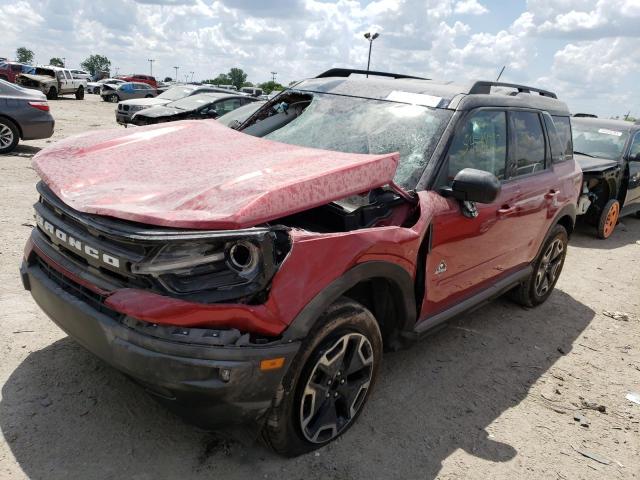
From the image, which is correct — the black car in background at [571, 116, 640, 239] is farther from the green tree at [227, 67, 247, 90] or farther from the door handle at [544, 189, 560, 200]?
the green tree at [227, 67, 247, 90]

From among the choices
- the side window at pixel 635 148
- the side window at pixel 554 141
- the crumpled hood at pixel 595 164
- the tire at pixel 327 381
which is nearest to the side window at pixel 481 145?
the side window at pixel 554 141

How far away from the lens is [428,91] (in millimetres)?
3611

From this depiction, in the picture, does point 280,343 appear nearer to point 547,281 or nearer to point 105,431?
point 105,431

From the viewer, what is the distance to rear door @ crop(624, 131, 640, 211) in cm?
862

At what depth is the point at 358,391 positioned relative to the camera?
282cm

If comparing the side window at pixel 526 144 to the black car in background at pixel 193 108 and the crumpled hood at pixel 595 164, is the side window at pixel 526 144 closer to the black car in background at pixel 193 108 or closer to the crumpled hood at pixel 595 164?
the crumpled hood at pixel 595 164

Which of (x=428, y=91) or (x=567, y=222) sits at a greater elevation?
(x=428, y=91)

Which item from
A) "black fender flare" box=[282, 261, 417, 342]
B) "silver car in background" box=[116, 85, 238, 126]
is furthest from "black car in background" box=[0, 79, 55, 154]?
"black fender flare" box=[282, 261, 417, 342]

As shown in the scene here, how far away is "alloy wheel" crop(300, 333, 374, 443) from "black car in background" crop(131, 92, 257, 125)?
1101cm

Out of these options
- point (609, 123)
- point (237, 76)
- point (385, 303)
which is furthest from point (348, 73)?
point (237, 76)

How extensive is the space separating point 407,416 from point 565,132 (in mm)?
3320

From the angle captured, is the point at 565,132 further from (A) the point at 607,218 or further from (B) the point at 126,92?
(B) the point at 126,92

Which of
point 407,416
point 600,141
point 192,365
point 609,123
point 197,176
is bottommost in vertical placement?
point 407,416

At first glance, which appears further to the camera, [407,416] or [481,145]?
[481,145]
